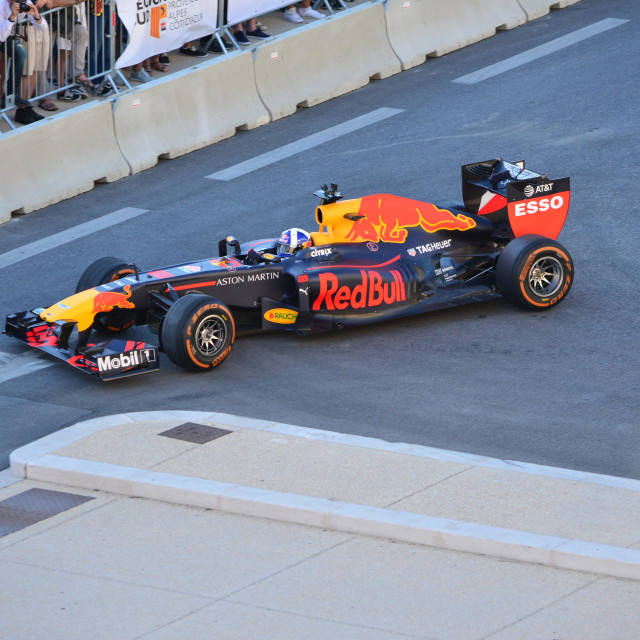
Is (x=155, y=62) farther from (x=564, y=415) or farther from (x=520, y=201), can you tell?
(x=564, y=415)

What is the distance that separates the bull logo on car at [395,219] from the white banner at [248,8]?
6690mm

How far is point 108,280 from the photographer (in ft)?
39.3

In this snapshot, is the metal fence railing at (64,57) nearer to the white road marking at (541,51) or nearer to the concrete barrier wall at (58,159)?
the concrete barrier wall at (58,159)

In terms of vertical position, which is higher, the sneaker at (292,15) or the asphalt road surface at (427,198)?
the sneaker at (292,15)

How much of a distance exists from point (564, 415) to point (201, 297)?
10.5ft

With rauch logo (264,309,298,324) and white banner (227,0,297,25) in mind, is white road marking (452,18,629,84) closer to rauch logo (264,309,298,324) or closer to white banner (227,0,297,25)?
white banner (227,0,297,25)

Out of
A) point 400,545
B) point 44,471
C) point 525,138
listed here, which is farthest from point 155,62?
point 400,545

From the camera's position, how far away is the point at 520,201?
493 inches

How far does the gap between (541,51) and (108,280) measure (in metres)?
9.86

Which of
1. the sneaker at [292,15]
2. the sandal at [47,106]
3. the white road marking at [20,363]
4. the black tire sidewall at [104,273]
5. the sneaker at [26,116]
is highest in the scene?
the sneaker at [292,15]

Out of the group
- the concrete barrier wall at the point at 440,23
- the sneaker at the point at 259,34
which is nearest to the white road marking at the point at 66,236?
the sneaker at the point at 259,34

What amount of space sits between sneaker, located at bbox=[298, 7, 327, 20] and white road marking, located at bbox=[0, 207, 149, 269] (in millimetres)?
5321

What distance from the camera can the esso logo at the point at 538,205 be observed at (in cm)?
1254

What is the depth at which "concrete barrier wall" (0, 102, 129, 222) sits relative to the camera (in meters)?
15.2
